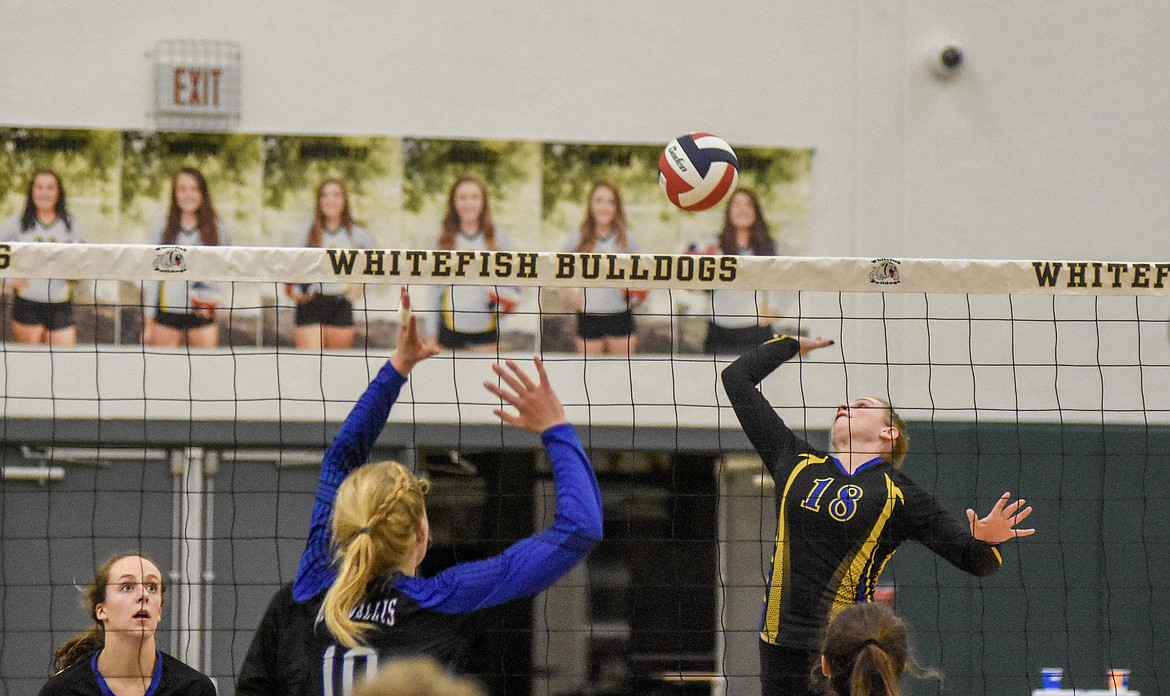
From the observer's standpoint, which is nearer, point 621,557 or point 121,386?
point 121,386

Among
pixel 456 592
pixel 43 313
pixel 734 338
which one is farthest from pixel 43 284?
pixel 456 592

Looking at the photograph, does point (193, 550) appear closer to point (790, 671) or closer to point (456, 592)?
point (790, 671)

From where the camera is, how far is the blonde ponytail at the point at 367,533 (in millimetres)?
3205

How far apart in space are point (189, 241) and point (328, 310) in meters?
1.19

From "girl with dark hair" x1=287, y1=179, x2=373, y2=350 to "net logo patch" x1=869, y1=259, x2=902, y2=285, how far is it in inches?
227

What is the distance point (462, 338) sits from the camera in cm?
1074

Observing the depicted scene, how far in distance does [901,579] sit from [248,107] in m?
6.25

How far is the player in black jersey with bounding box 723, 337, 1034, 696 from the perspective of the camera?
495cm

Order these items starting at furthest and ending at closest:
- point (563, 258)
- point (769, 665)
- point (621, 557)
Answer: point (621, 557) < point (563, 258) < point (769, 665)

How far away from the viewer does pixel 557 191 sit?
35.7 feet

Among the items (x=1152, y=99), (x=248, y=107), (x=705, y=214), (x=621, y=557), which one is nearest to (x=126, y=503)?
(x=248, y=107)

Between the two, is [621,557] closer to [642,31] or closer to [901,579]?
[901,579]

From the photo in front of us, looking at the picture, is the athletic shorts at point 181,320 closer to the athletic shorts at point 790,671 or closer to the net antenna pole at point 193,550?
the net antenna pole at point 193,550

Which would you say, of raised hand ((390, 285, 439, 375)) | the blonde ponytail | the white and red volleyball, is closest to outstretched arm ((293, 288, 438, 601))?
raised hand ((390, 285, 439, 375))
